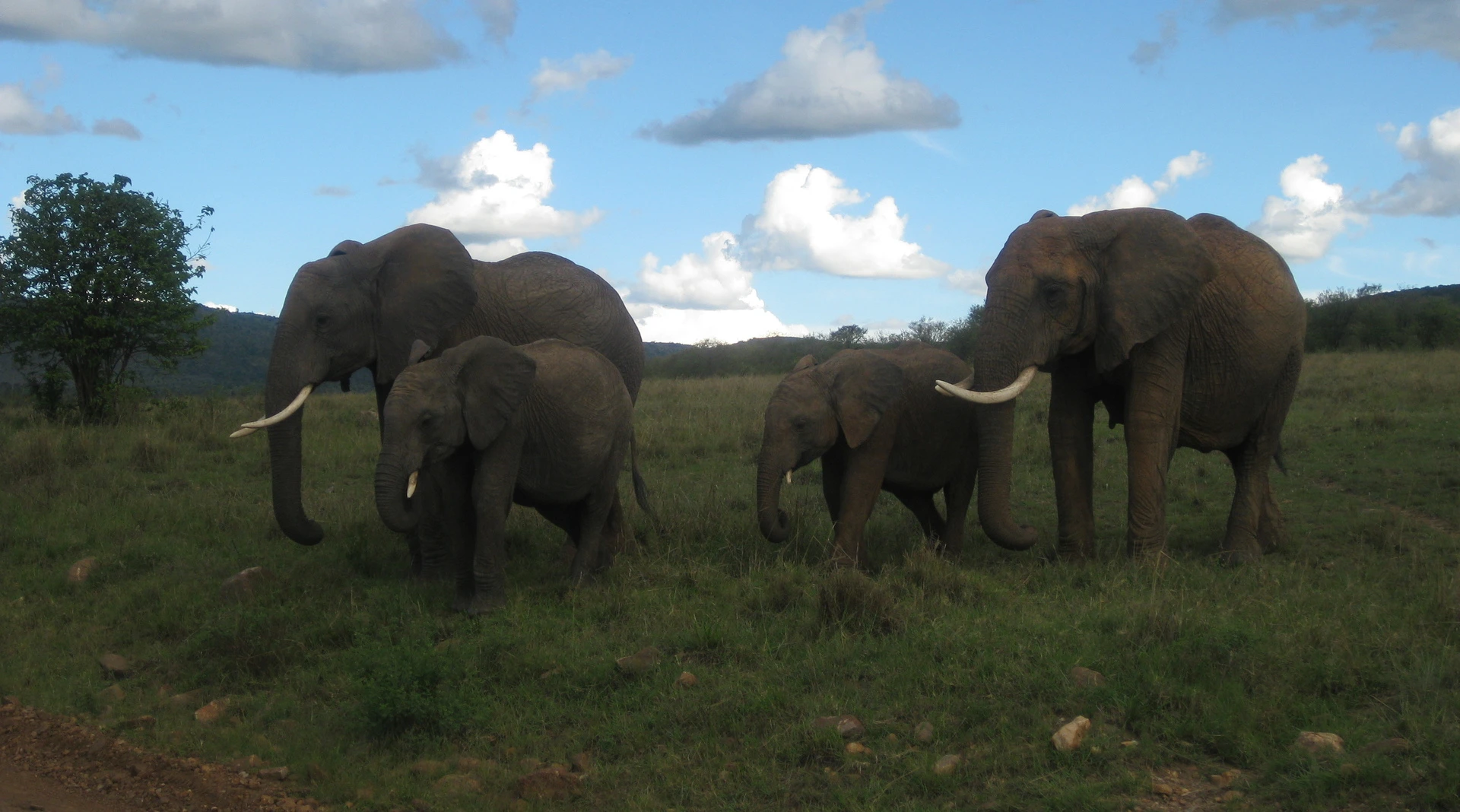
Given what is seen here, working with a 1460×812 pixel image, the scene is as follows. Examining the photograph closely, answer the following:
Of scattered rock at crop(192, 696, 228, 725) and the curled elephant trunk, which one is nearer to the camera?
scattered rock at crop(192, 696, 228, 725)

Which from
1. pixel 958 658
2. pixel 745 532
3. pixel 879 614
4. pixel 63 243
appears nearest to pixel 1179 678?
pixel 958 658

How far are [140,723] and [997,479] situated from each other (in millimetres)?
5181

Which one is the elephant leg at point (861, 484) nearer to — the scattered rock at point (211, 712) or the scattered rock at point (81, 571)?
the scattered rock at point (211, 712)

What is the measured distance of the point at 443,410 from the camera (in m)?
7.28

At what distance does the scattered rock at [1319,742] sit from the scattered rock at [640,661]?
2962mm

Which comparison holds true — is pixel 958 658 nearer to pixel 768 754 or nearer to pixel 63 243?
pixel 768 754

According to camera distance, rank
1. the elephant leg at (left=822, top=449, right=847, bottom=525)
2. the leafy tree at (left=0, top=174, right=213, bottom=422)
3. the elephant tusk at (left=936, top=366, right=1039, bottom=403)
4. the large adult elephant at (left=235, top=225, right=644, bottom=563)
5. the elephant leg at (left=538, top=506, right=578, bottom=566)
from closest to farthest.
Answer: the elephant tusk at (left=936, top=366, right=1039, bottom=403)
the large adult elephant at (left=235, top=225, right=644, bottom=563)
the elephant leg at (left=538, top=506, right=578, bottom=566)
the elephant leg at (left=822, top=449, right=847, bottom=525)
the leafy tree at (left=0, top=174, right=213, bottom=422)

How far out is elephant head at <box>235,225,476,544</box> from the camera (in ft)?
27.7

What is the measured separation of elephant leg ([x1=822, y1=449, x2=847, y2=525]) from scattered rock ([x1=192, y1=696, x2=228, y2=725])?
3952 mm

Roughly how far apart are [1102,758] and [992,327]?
136 inches

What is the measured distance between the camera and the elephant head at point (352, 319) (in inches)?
332

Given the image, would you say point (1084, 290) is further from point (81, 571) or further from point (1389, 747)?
point (81, 571)

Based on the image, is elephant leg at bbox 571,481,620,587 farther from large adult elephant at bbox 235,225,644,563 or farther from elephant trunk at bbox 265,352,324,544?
elephant trunk at bbox 265,352,324,544

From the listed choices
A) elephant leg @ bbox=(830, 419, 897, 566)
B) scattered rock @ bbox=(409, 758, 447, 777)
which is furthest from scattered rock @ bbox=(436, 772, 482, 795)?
elephant leg @ bbox=(830, 419, 897, 566)
